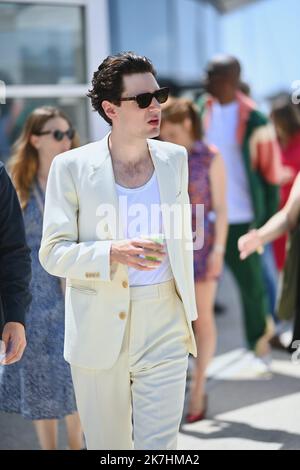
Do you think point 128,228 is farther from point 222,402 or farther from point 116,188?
point 222,402

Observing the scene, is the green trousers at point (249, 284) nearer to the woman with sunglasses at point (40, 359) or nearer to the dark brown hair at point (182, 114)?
the dark brown hair at point (182, 114)

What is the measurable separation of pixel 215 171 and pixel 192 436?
1.45 metres

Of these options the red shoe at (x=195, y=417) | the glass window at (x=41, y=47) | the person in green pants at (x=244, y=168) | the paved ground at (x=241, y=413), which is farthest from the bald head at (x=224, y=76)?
the red shoe at (x=195, y=417)

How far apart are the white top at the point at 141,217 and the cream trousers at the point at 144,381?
3 centimetres

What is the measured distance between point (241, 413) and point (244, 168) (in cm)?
172

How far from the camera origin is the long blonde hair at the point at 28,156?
4094 millimetres

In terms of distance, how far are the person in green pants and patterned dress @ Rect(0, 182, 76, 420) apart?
86.4 inches

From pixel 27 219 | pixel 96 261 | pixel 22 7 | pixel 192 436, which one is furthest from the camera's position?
pixel 22 7

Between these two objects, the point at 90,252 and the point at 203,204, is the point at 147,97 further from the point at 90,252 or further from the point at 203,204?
the point at 203,204

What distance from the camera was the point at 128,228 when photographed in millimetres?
3096

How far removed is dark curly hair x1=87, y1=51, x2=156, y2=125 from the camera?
3.13m

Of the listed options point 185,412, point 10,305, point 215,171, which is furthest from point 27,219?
point 185,412

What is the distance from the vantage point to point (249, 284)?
235 inches

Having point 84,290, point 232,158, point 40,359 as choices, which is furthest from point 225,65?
point 84,290
